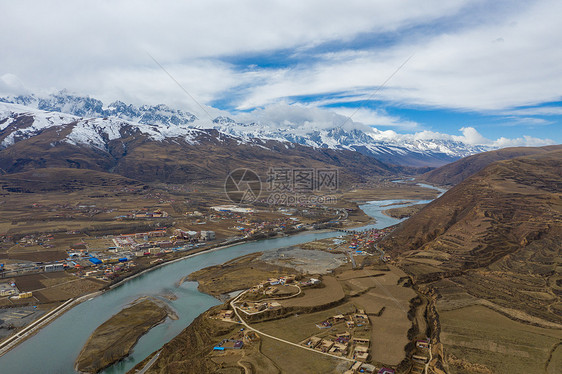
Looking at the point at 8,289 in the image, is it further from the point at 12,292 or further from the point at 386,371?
the point at 386,371

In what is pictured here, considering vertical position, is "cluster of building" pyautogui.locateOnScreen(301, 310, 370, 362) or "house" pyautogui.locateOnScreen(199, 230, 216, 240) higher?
"cluster of building" pyautogui.locateOnScreen(301, 310, 370, 362)

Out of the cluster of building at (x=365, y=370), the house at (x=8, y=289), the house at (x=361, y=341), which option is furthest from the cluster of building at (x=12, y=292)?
the cluster of building at (x=365, y=370)

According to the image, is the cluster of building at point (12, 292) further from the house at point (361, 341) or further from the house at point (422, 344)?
the house at point (422, 344)

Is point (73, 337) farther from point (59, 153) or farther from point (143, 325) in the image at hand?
point (59, 153)

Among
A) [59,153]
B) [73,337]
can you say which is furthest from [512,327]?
[59,153]

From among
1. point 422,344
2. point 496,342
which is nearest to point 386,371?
point 422,344

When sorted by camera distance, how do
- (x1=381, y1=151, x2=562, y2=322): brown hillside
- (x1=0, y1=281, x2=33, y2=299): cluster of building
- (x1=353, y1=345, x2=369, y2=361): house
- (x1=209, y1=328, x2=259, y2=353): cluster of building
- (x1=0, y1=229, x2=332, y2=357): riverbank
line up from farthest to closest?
(x1=0, y1=281, x2=33, y2=299): cluster of building, (x1=381, y1=151, x2=562, y2=322): brown hillside, (x1=0, y1=229, x2=332, y2=357): riverbank, (x1=209, y1=328, x2=259, y2=353): cluster of building, (x1=353, y1=345, x2=369, y2=361): house

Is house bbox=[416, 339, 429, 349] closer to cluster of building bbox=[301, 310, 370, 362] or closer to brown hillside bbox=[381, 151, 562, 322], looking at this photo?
cluster of building bbox=[301, 310, 370, 362]

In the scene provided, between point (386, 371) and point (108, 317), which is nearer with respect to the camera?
point (386, 371)

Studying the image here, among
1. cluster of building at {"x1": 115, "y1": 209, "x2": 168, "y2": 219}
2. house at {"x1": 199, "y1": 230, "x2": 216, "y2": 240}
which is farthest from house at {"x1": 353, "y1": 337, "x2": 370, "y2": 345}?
cluster of building at {"x1": 115, "y1": 209, "x2": 168, "y2": 219}
